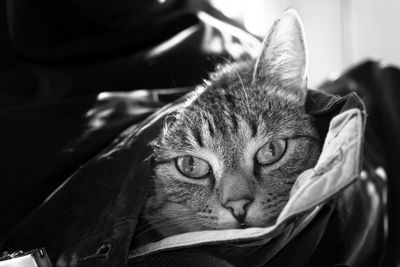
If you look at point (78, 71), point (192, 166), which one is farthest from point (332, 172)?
point (78, 71)

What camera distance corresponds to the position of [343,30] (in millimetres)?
2812

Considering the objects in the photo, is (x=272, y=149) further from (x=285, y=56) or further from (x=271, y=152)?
(x=285, y=56)

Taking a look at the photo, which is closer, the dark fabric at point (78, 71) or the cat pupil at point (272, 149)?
the cat pupil at point (272, 149)

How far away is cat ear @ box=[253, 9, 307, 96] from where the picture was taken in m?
0.83

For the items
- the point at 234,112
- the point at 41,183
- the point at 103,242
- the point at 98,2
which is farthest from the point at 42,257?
the point at 98,2

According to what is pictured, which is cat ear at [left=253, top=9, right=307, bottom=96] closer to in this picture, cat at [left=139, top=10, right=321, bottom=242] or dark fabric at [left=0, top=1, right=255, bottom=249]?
cat at [left=139, top=10, right=321, bottom=242]

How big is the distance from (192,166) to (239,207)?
Result: 0.13 m

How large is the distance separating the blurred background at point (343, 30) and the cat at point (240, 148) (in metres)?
1.79

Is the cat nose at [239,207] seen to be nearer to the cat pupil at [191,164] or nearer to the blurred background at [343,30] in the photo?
the cat pupil at [191,164]

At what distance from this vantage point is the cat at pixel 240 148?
2.53 feet

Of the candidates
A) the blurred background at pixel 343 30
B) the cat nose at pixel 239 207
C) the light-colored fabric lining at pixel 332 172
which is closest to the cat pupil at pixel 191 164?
the cat nose at pixel 239 207

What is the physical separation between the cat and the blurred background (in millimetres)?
1786

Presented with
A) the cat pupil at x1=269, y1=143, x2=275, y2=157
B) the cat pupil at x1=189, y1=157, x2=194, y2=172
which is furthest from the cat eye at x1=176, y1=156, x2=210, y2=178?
the cat pupil at x1=269, y1=143, x2=275, y2=157

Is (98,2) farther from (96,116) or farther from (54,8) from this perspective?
(96,116)
